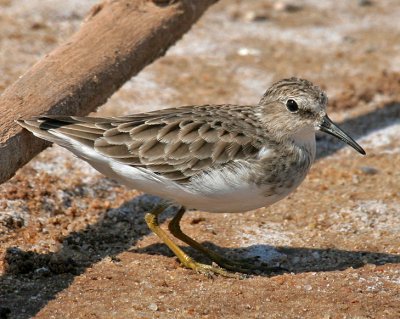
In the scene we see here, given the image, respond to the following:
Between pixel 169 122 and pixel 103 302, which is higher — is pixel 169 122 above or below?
above

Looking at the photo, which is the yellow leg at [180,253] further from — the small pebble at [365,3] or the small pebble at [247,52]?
the small pebble at [365,3]

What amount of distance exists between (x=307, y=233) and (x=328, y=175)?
4.44 feet

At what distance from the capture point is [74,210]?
7.45 meters

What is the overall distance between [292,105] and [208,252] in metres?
1.37

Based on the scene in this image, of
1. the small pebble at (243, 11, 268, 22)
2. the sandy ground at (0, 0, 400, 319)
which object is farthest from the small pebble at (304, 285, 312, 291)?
the small pebble at (243, 11, 268, 22)

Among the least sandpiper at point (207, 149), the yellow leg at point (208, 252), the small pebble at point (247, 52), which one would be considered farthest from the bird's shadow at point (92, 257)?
the small pebble at point (247, 52)

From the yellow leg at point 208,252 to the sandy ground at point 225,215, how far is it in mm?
145

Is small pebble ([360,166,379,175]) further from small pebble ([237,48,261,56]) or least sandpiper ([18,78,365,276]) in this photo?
small pebble ([237,48,261,56])

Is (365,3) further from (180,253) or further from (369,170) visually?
(180,253)

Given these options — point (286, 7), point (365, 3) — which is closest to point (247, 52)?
point (286, 7)

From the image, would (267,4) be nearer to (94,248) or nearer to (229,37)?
(229,37)

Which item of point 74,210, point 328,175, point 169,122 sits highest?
point 169,122

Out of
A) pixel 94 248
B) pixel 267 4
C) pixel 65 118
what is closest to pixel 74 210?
pixel 94 248

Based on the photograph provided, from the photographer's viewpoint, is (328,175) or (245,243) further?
(328,175)
